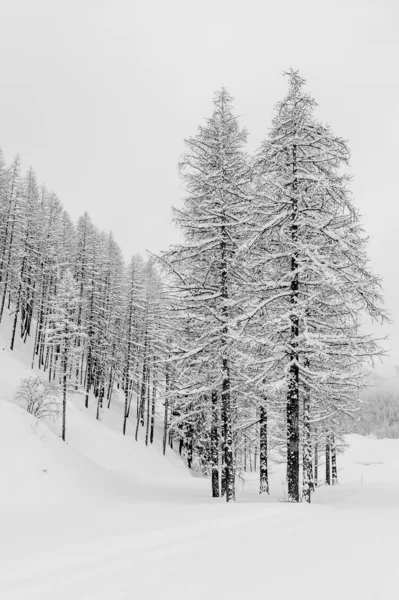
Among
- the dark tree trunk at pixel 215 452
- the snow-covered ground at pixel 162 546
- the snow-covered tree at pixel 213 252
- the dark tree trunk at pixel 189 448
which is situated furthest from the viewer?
the dark tree trunk at pixel 189 448

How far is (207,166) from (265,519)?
42.2ft

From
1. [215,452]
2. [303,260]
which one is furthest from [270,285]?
[215,452]

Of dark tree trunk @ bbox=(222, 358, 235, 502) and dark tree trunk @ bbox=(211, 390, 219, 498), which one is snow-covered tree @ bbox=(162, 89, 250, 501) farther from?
dark tree trunk @ bbox=(211, 390, 219, 498)

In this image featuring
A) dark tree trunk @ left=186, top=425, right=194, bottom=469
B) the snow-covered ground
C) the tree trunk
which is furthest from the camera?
dark tree trunk @ left=186, top=425, right=194, bottom=469

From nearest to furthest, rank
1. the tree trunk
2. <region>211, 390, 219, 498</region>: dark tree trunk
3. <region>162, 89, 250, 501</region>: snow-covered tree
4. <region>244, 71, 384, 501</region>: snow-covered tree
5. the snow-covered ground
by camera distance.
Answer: the snow-covered ground → <region>244, 71, 384, 501</region>: snow-covered tree → the tree trunk → <region>162, 89, 250, 501</region>: snow-covered tree → <region>211, 390, 219, 498</region>: dark tree trunk

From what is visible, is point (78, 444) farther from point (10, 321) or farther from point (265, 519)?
point (265, 519)

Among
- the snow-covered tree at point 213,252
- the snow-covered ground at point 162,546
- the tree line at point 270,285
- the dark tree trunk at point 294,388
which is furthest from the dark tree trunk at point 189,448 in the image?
the dark tree trunk at point 294,388

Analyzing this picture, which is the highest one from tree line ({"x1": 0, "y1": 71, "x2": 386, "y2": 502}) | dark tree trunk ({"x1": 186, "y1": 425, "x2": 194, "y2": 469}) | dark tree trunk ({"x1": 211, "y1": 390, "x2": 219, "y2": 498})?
tree line ({"x1": 0, "y1": 71, "x2": 386, "y2": 502})

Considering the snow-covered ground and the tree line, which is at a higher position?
the tree line

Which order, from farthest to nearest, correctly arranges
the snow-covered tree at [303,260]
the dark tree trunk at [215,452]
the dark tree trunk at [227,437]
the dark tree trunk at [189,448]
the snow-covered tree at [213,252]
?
the dark tree trunk at [189,448] → the dark tree trunk at [215,452] → the snow-covered tree at [213,252] → the dark tree trunk at [227,437] → the snow-covered tree at [303,260]

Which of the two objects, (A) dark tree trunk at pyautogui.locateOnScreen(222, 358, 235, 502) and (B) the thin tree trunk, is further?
(B) the thin tree trunk

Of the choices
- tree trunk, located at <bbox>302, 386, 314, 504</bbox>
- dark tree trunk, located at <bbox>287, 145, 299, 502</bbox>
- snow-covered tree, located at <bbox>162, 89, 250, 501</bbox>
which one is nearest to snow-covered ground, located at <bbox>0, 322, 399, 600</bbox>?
dark tree trunk, located at <bbox>287, 145, 299, 502</bbox>

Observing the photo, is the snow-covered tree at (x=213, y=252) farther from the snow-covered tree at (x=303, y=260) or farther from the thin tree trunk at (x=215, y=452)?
the snow-covered tree at (x=303, y=260)

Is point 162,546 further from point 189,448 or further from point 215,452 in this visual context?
point 189,448
